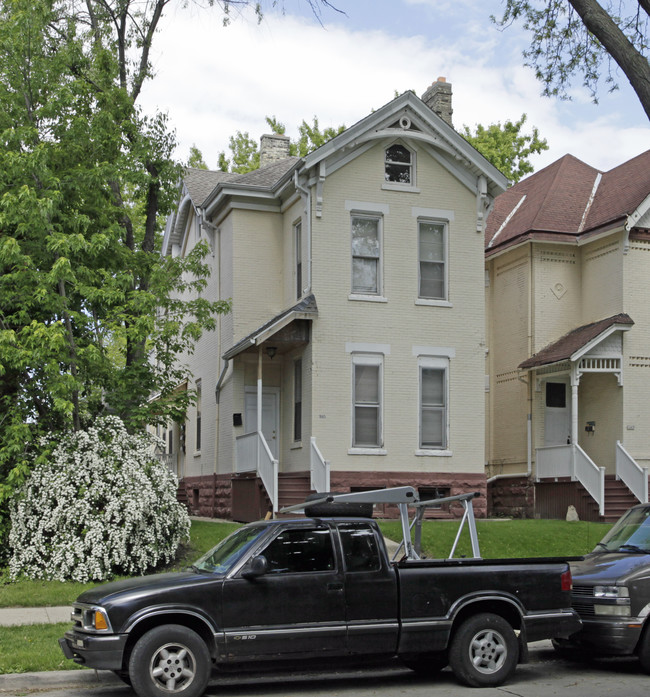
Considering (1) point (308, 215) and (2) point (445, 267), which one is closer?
(1) point (308, 215)

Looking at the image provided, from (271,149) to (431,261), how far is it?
938cm

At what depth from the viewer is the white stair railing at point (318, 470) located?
19.5 metres

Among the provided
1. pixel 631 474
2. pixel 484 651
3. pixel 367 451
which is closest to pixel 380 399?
pixel 367 451

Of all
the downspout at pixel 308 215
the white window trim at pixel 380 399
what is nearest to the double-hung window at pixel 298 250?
the downspout at pixel 308 215

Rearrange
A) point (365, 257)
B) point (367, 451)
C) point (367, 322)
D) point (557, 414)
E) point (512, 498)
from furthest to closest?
1. point (512, 498)
2. point (557, 414)
3. point (365, 257)
4. point (367, 322)
5. point (367, 451)

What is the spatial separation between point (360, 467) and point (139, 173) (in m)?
7.80

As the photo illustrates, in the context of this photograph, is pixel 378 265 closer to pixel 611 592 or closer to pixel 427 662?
pixel 611 592

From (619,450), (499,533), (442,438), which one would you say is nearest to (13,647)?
(499,533)

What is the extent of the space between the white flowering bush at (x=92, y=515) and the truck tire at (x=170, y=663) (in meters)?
6.52

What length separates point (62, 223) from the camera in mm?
16938

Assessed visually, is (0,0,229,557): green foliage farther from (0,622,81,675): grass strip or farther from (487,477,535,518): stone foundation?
(487,477,535,518): stone foundation

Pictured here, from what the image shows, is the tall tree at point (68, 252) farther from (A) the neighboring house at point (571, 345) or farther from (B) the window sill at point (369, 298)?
(A) the neighboring house at point (571, 345)

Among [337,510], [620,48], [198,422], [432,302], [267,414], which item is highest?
[620,48]

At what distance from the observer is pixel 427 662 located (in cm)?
1002
